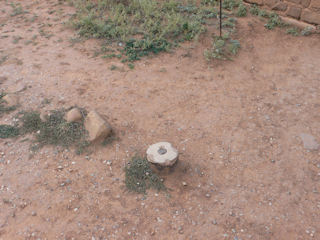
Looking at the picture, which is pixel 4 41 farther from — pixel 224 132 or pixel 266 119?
pixel 266 119

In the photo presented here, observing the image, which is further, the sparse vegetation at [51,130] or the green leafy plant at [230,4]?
the green leafy plant at [230,4]

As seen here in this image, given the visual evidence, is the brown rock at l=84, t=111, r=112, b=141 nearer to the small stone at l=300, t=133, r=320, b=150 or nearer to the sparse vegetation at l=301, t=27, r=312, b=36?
the small stone at l=300, t=133, r=320, b=150

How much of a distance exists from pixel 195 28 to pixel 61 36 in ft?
9.96

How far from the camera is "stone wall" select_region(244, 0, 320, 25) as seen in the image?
5.59 metres

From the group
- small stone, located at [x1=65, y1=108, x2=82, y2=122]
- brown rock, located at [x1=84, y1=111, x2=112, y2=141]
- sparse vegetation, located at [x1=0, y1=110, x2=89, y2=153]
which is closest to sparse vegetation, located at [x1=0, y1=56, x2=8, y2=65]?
sparse vegetation, located at [x1=0, y1=110, x2=89, y2=153]

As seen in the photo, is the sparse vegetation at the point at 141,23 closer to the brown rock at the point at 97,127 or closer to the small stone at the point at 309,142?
the brown rock at the point at 97,127

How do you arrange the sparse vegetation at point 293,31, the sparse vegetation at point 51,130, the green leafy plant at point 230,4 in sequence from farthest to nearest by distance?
1. the green leafy plant at point 230,4
2. the sparse vegetation at point 293,31
3. the sparse vegetation at point 51,130

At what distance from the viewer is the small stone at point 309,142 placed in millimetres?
3535

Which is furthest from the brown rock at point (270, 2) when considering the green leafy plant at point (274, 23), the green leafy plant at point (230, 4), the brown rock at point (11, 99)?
the brown rock at point (11, 99)

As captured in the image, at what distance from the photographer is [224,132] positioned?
379 centimetres

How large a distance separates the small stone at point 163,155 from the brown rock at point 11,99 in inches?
102

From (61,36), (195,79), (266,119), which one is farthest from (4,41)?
(266,119)

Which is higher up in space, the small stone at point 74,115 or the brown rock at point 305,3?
the small stone at point 74,115

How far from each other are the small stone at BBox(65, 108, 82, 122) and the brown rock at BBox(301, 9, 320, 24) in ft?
16.7
